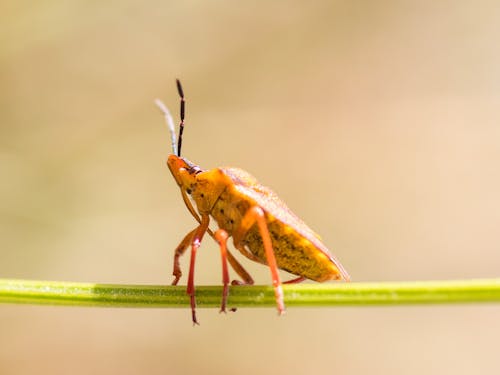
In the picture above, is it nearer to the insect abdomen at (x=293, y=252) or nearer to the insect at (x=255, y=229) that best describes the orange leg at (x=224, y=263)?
the insect at (x=255, y=229)

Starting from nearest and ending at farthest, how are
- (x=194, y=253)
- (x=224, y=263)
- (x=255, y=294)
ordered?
1. (x=255, y=294)
2. (x=224, y=263)
3. (x=194, y=253)

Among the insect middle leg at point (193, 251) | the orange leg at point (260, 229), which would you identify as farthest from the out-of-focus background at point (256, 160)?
the orange leg at point (260, 229)

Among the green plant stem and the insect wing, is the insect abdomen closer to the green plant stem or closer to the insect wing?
the insect wing

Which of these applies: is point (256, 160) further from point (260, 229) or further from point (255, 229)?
point (260, 229)

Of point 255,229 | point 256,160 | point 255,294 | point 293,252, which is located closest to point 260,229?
point 255,229

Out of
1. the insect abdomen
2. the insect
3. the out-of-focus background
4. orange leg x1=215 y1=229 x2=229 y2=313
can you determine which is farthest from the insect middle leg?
the out-of-focus background

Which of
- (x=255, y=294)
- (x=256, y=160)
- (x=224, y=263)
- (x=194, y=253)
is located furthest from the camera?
(x=256, y=160)

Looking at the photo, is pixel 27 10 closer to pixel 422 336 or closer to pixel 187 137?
pixel 187 137
